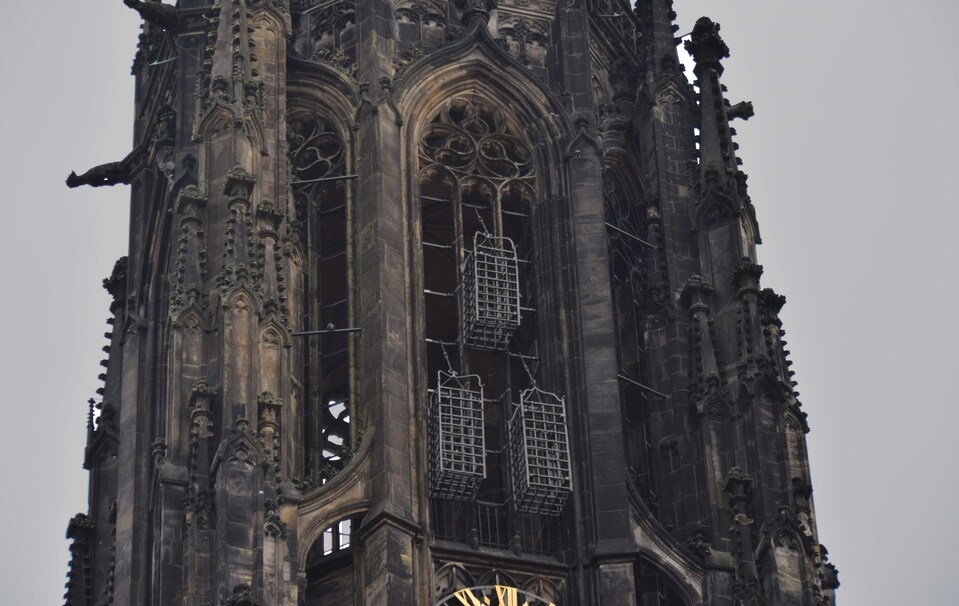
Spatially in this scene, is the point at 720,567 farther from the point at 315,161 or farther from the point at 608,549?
the point at 315,161

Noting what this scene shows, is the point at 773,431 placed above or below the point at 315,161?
below

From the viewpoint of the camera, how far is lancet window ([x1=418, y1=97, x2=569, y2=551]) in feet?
204

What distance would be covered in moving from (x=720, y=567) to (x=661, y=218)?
6.92 metres

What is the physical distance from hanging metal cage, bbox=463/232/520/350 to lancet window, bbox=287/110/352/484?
5.91 feet

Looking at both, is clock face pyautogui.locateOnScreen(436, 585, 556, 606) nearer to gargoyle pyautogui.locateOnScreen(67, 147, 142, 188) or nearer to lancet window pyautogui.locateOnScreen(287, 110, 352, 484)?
lancet window pyautogui.locateOnScreen(287, 110, 352, 484)

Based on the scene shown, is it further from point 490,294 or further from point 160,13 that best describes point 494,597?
point 160,13

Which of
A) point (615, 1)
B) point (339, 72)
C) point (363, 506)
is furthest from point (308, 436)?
point (615, 1)

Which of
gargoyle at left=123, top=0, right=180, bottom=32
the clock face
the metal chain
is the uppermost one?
gargoyle at left=123, top=0, right=180, bottom=32

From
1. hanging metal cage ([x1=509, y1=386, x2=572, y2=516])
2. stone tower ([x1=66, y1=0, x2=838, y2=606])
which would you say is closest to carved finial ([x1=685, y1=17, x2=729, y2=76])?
stone tower ([x1=66, y1=0, x2=838, y2=606])

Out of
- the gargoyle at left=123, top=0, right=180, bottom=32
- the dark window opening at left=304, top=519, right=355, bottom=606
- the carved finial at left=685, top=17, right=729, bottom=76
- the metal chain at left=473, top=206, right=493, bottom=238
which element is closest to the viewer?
the dark window opening at left=304, top=519, right=355, bottom=606

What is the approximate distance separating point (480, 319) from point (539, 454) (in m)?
2.38

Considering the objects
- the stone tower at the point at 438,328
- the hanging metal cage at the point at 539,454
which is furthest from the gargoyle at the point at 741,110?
the hanging metal cage at the point at 539,454

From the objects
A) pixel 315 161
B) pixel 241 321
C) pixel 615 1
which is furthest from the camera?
pixel 615 1

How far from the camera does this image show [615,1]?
231 ft
